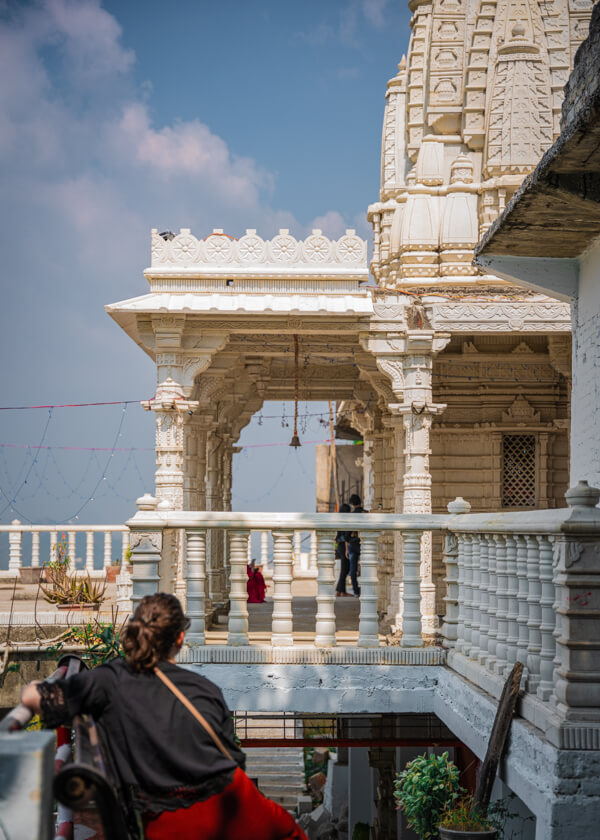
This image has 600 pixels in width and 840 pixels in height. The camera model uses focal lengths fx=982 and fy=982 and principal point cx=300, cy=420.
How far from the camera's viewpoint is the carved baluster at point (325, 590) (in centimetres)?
799

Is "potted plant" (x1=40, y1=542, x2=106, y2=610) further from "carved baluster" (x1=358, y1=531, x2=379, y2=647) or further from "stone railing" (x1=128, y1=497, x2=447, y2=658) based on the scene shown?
"carved baluster" (x1=358, y1=531, x2=379, y2=647)

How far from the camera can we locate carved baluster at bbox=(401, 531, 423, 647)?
813 centimetres

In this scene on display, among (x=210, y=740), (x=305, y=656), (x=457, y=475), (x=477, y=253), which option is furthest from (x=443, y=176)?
(x=210, y=740)

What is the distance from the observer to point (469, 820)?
5.85 meters

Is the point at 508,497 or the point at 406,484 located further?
the point at 508,497

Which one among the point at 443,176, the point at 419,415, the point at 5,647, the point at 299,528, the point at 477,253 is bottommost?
the point at 5,647

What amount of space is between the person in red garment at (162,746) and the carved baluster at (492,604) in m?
3.17

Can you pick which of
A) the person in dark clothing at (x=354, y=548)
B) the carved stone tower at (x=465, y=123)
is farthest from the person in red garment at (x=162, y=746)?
the person in dark clothing at (x=354, y=548)

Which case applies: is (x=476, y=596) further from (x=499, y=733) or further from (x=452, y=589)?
(x=499, y=733)

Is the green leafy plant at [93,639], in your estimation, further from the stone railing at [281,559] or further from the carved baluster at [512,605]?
the carved baluster at [512,605]

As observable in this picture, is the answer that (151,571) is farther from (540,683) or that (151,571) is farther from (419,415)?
(419,415)

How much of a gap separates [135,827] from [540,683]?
2711 millimetres

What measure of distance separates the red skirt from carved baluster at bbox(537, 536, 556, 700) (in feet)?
6.86

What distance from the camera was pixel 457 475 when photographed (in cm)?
1583
